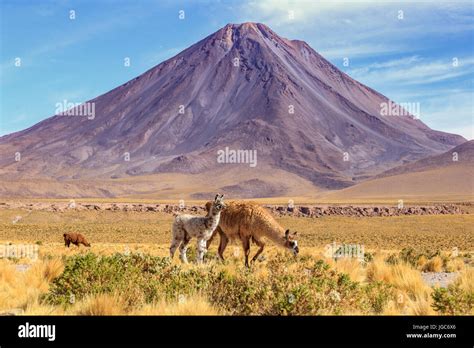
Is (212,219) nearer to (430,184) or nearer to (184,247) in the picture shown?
(184,247)

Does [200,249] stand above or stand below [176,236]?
below

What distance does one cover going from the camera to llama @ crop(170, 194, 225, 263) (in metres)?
13.3

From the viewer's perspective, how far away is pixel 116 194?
490 feet

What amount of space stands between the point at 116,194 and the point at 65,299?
144 meters

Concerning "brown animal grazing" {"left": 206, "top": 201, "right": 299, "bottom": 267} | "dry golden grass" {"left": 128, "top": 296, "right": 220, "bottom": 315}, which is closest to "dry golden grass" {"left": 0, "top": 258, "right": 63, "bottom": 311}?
"dry golden grass" {"left": 128, "top": 296, "right": 220, "bottom": 315}

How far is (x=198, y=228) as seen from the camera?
13766mm

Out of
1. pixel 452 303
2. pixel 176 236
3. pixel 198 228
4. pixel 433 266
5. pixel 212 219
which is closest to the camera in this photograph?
pixel 452 303

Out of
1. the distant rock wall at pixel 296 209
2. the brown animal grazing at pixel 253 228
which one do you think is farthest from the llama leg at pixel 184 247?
the distant rock wall at pixel 296 209

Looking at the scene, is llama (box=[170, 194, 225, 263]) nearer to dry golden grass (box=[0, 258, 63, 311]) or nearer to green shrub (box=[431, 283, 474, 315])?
dry golden grass (box=[0, 258, 63, 311])

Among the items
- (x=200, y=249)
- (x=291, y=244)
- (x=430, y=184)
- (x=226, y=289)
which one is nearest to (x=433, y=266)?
(x=291, y=244)

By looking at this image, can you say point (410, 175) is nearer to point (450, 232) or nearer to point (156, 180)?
point (156, 180)

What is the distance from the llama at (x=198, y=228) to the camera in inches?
523
